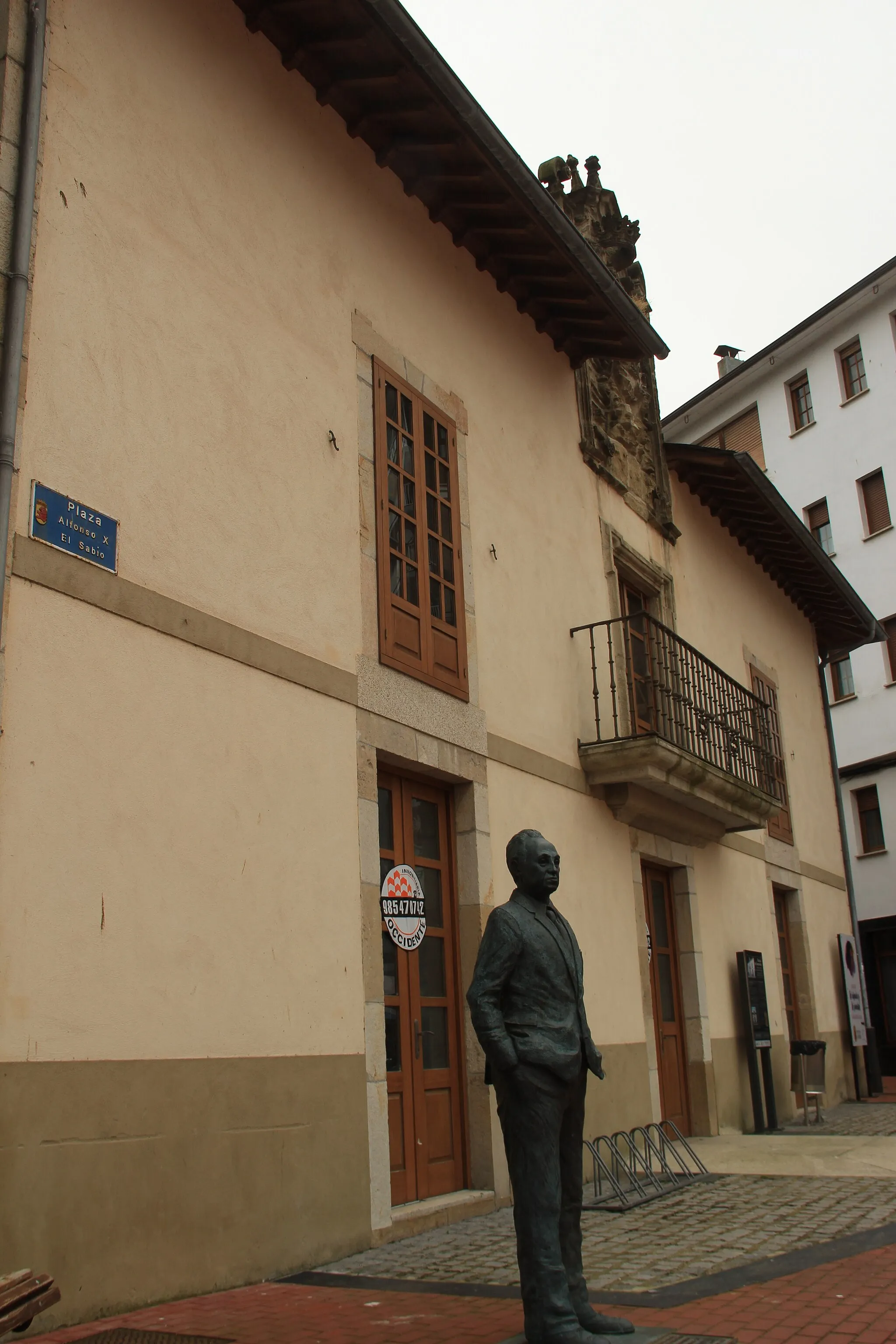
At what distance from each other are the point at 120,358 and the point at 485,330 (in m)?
4.63

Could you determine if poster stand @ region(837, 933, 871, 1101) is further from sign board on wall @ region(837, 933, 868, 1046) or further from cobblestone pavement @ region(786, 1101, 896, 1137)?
cobblestone pavement @ region(786, 1101, 896, 1137)

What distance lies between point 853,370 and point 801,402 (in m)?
1.47

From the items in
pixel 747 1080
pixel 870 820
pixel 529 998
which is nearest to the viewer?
pixel 529 998

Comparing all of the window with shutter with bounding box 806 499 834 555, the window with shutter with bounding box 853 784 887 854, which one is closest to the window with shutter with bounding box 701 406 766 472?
the window with shutter with bounding box 806 499 834 555

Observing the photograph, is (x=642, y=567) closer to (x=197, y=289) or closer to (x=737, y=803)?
(x=737, y=803)

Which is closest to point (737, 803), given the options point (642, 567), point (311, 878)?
point (642, 567)

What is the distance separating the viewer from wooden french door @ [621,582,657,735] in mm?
→ 11320

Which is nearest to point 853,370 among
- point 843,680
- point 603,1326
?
point 843,680

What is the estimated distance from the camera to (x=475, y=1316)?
5.19 meters

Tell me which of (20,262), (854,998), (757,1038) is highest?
(20,262)

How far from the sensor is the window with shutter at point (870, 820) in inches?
915

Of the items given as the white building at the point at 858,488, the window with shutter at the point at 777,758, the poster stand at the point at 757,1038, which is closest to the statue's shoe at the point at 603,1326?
the poster stand at the point at 757,1038

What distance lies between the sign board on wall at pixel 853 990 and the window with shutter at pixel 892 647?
7.68 m

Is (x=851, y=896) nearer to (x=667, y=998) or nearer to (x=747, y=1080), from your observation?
(x=747, y=1080)
